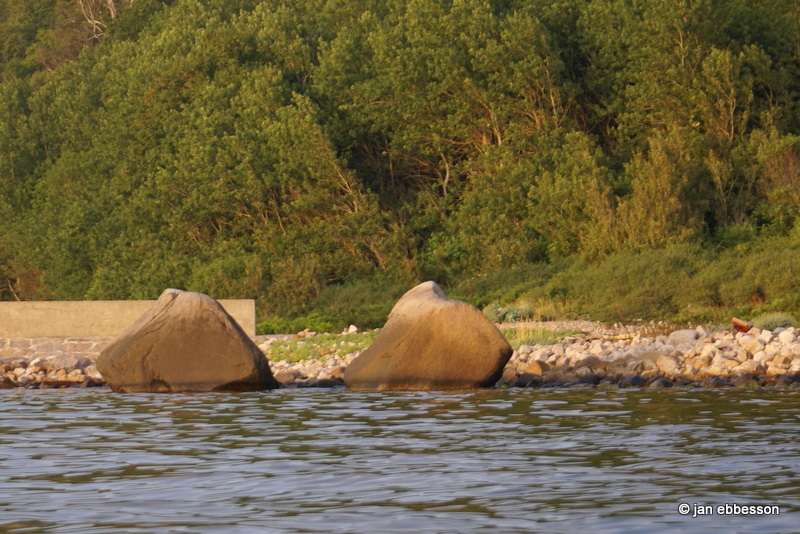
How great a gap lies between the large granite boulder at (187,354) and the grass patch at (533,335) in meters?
5.29

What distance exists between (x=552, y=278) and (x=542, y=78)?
28.8ft

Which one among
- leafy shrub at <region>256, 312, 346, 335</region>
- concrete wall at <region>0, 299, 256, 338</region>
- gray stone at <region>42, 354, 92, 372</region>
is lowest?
leafy shrub at <region>256, 312, 346, 335</region>

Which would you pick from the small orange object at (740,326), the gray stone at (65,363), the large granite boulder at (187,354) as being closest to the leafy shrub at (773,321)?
the small orange object at (740,326)

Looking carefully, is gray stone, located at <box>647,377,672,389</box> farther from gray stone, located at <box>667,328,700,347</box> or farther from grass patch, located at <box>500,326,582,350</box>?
grass patch, located at <box>500,326,582,350</box>

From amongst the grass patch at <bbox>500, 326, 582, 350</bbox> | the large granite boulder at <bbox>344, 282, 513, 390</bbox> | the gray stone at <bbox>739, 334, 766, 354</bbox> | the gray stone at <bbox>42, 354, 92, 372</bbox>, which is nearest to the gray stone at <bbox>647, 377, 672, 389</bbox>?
the large granite boulder at <bbox>344, 282, 513, 390</bbox>

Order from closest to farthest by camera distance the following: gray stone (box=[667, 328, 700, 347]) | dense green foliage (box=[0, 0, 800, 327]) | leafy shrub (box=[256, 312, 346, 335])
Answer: gray stone (box=[667, 328, 700, 347])
leafy shrub (box=[256, 312, 346, 335])
dense green foliage (box=[0, 0, 800, 327])

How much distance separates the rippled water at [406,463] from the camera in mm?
7492

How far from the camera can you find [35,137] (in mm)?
50250

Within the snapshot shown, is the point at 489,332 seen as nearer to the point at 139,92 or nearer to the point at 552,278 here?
the point at 552,278

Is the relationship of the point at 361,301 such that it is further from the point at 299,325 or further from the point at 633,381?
the point at 633,381

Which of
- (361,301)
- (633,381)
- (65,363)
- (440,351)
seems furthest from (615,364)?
(361,301)

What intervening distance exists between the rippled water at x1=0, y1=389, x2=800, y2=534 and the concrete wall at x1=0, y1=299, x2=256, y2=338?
10596mm

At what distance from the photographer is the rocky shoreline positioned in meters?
17.8

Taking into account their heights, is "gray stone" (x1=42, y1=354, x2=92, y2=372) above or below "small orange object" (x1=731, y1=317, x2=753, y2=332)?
above
